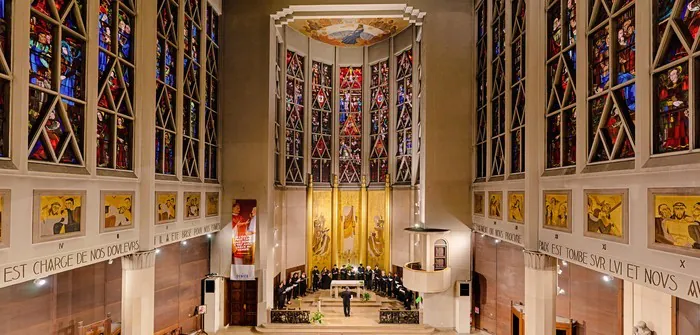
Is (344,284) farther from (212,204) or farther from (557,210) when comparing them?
(557,210)

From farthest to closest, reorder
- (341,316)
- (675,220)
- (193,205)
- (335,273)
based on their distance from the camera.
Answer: (335,273), (341,316), (193,205), (675,220)

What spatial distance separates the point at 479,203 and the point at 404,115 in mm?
6857

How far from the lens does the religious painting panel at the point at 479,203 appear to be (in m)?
14.1

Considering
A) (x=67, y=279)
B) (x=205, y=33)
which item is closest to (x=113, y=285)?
(x=67, y=279)

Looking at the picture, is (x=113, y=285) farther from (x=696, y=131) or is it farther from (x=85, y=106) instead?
(x=696, y=131)

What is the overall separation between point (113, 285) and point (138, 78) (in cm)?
556

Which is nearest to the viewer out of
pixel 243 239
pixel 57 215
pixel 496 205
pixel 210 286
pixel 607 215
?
pixel 607 215

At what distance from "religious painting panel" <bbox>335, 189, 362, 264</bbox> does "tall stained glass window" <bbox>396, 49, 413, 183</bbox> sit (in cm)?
280

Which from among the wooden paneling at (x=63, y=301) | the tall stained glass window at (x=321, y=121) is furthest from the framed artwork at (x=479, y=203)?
the wooden paneling at (x=63, y=301)

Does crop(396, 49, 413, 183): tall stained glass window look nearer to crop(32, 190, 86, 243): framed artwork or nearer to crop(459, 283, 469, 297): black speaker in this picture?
crop(459, 283, 469, 297): black speaker

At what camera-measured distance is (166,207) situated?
10961 mm

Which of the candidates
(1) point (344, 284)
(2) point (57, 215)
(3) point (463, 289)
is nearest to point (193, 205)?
(2) point (57, 215)

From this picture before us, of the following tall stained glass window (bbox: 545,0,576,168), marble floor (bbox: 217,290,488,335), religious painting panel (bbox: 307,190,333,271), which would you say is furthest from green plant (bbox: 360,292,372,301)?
tall stained glass window (bbox: 545,0,576,168)

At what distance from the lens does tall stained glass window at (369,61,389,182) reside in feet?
68.5
